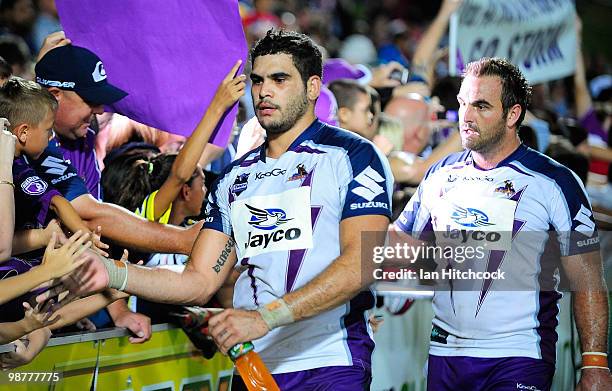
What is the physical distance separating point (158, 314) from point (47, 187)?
1.25 m

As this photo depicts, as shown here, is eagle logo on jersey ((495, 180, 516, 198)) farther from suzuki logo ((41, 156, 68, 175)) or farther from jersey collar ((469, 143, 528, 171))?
suzuki logo ((41, 156, 68, 175))

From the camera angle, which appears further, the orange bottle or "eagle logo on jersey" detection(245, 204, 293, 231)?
"eagle logo on jersey" detection(245, 204, 293, 231)

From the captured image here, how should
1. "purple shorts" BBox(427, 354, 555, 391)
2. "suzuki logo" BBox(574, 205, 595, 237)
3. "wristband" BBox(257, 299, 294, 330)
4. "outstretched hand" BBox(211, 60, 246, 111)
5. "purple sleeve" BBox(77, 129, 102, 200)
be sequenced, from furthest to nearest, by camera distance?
"purple sleeve" BBox(77, 129, 102, 200), "outstretched hand" BBox(211, 60, 246, 111), "suzuki logo" BBox(574, 205, 595, 237), "purple shorts" BBox(427, 354, 555, 391), "wristband" BBox(257, 299, 294, 330)

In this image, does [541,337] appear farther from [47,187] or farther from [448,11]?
[448,11]

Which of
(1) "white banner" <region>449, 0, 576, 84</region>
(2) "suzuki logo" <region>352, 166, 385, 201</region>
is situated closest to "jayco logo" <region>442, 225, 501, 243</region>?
(2) "suzuki logo" <region>352, 166, 385, 201</region>

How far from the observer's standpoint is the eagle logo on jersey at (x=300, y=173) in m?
5.04

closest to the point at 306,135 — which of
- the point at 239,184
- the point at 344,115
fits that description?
the point at 239,184

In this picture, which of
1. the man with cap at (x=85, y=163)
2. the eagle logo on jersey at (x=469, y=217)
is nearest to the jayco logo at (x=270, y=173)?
the man with cap at (x=85, y=163)

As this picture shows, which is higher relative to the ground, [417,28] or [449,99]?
[417,28]

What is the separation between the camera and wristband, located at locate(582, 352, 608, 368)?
544 centimetres

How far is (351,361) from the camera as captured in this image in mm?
4922

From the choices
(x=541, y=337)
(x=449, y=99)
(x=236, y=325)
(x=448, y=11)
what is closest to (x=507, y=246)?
(x=541, y=337)

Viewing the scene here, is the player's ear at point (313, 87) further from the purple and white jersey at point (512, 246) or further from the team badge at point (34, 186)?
the team badge at point (34, 186)

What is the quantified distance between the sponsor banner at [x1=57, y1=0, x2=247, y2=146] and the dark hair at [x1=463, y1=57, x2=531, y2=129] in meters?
1.45
